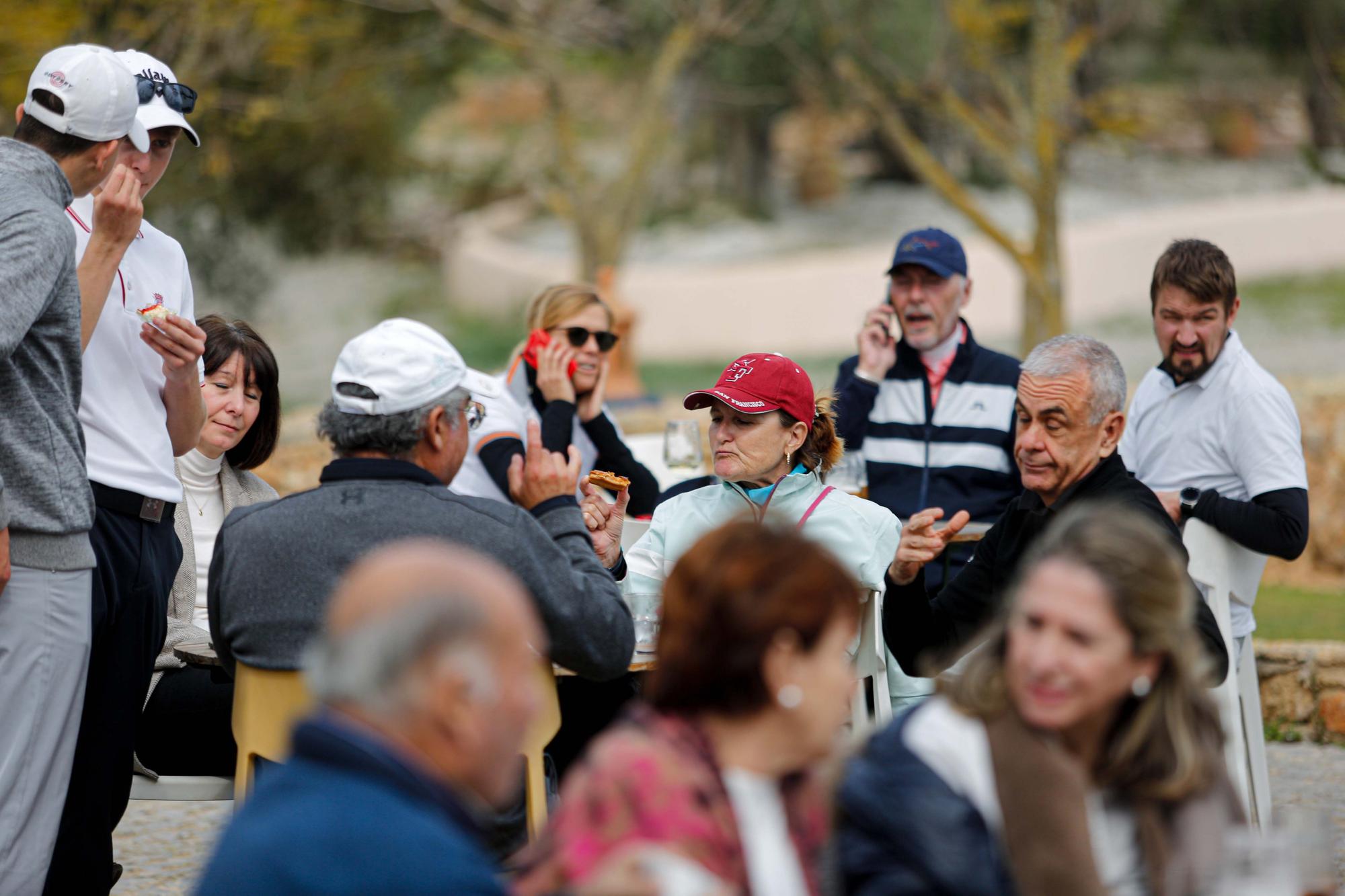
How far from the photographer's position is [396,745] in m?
1.79

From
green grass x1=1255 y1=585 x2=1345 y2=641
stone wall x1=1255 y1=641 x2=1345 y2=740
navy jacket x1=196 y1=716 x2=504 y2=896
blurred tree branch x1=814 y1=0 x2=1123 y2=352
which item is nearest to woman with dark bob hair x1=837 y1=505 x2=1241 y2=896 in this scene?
navy jacket x1=196 y1=716 x2=504 y2=896

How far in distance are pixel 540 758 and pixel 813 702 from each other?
1465 mm

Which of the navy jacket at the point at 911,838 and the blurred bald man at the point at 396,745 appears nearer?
the blurred bald man at the point at 396,745

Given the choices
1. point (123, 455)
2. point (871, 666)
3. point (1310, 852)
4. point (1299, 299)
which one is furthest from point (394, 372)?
point (1299, 299)

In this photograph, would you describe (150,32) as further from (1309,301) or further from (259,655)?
(1309,301)

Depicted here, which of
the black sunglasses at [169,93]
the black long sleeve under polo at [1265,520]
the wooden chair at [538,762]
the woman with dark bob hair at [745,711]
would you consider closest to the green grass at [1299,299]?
the black long sleeve under polo at [1265,520]

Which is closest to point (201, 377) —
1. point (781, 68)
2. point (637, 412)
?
point (637, 412)

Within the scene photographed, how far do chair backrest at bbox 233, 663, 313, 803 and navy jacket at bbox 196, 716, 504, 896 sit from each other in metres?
1.55

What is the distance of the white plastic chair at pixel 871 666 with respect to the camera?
14.3 feet

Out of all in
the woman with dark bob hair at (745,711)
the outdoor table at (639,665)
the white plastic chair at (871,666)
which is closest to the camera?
the woman with dark bob hair at (745,711)

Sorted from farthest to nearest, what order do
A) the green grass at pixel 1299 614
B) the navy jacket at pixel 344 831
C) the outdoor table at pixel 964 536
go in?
the green grass at pixel 1299 614 < the outdoor table at pixel 964 536 < the navy jacket at pixel 344 831

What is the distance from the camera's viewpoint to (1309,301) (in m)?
26.0

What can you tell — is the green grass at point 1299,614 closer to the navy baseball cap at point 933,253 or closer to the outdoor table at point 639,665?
the navy baseball cap at point 933,253

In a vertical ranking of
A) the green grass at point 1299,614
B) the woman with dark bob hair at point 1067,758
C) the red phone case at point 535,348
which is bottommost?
the green grass at point 1299,614
